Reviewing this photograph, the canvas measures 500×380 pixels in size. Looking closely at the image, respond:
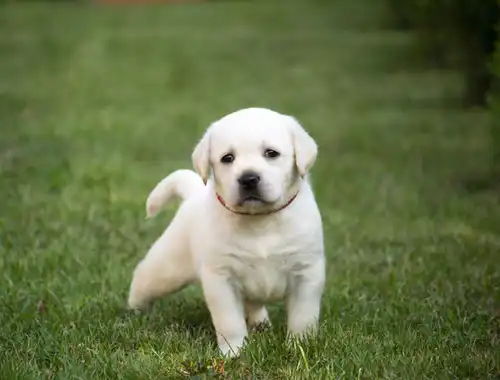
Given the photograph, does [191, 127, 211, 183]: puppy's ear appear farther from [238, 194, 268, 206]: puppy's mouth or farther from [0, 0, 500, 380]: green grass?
[0, 0, 500, 380]: green grass

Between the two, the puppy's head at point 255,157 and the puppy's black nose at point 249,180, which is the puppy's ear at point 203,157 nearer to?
the puppy's head at point 255,157

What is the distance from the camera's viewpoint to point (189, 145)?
11914 mm

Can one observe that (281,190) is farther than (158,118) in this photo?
No

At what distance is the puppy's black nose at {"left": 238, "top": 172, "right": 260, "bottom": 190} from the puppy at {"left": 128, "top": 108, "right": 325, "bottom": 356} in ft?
0.04

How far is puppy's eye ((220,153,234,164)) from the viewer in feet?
13.9

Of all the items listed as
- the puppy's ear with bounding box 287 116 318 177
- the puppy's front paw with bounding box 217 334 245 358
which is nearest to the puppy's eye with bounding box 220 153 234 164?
the puppy's ear with bounding box 287 116 318 177

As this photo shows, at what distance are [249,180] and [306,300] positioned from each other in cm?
59

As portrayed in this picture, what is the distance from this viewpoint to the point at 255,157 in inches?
165

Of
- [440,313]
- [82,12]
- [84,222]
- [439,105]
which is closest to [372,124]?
[439,105]

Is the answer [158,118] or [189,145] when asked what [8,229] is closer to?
[189,145]

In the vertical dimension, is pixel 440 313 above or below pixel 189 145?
above

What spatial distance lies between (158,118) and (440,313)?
9412 millimetres

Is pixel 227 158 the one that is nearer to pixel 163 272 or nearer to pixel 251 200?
pixel 251 200

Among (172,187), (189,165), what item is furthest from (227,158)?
(189,165)
